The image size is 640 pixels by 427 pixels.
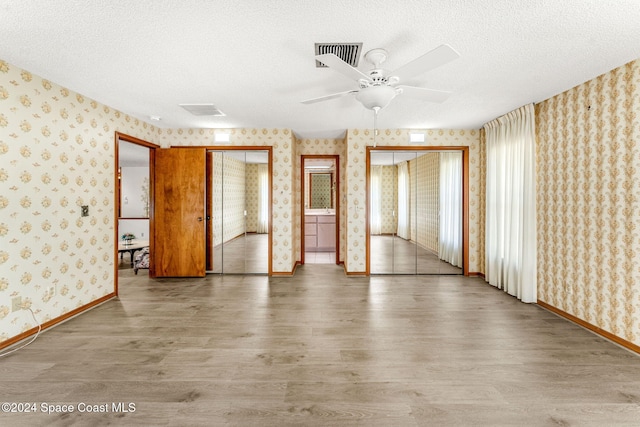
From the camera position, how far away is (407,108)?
156 inches

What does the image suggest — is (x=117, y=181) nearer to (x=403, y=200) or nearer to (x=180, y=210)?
(x=180, y=210)

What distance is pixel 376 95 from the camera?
7.66 ft

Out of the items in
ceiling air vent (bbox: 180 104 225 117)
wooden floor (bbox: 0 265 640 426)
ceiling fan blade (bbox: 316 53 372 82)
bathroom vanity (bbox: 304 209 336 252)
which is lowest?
wooden floor (bbox: 0 265 640 426)

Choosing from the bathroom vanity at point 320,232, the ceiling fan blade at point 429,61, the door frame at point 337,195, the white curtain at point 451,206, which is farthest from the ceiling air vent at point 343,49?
the bathroom vanity at point 320,232

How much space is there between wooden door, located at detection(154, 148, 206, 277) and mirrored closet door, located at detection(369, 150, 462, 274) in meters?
2.98

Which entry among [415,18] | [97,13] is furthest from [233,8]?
[415,18]

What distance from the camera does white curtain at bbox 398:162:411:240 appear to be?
5984 mm

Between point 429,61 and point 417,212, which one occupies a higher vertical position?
point 429,61

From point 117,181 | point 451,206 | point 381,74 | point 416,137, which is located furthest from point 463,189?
point 117,181

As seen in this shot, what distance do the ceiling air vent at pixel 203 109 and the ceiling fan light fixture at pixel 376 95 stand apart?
2.34m

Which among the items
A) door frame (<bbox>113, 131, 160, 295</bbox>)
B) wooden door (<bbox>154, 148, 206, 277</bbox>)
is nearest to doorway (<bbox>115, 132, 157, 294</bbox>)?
door frame (<bbox>113, 131, 160, 295</bbox>)

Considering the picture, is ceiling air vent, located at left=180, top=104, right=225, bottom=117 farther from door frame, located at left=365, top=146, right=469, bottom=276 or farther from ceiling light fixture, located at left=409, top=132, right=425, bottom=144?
ceiling light fixture, located at left=409, top=132, right=425, bottom=144

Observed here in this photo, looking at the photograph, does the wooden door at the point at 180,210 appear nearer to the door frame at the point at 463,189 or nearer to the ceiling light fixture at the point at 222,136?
the ceiling light fixture at the point at 222,136

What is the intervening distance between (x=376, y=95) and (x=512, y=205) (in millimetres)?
2977
